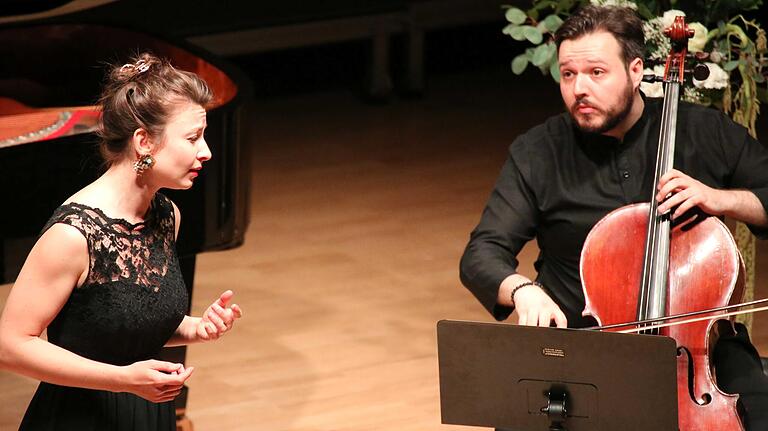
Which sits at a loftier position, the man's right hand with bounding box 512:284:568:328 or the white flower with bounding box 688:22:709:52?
the white flower with bounding box 688:22:709:52

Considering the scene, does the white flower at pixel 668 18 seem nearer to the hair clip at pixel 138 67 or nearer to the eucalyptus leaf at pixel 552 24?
the eucalyptus leaf at pixel 552 24

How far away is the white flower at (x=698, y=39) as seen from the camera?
326cm

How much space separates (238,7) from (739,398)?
4712 mm

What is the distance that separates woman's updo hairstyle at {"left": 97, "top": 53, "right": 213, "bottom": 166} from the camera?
2268mm

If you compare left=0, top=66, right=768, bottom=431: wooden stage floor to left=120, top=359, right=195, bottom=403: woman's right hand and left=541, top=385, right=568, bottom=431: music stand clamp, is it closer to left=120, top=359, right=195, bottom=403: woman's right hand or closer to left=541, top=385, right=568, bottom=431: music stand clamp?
left=541, top=385, right=568, bottom=431: music stand clamp

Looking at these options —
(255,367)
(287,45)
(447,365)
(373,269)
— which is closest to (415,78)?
(287,45)

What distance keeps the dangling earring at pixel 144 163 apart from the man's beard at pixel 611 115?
92cm

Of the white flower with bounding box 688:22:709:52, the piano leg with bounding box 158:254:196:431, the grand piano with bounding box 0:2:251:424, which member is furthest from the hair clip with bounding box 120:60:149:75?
the white flower with bounding box 688:22:709:52

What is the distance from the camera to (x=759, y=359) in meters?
2.77

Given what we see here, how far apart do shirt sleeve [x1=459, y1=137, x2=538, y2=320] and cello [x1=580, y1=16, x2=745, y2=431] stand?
21 cm

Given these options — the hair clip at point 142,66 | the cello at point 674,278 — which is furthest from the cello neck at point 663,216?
the hair clip at point 142,66

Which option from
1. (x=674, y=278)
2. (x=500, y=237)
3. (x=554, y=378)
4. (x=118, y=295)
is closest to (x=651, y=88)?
(x=500, y=237)

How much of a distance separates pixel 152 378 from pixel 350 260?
2.85 m

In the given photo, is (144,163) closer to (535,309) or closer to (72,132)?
(535,309)
